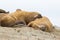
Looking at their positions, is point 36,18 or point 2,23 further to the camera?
point 36,18

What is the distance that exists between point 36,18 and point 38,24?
1345 millimetres

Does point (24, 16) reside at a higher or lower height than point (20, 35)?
higher

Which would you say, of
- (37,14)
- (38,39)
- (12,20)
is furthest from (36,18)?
(38,39)

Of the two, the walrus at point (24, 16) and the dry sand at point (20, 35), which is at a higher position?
the walrus at point (24, 16)

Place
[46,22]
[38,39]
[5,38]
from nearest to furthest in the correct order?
[5,38] → [38,39] → [46,22]

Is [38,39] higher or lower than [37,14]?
lower

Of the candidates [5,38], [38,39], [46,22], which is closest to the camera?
[5,38]

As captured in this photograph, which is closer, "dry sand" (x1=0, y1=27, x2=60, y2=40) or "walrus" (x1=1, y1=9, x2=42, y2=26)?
"dry sand" (x1=0, y1=27, x2=60, y2=40)

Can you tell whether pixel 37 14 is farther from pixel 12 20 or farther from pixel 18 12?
pixel 12 20

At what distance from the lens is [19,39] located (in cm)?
752

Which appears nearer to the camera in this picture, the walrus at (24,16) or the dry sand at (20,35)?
the dry sand at (20,35)

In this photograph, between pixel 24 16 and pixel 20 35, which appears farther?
pixel 24 16

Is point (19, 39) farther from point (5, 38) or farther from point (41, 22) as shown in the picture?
point (41, 22)

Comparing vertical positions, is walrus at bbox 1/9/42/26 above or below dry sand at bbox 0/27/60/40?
above
